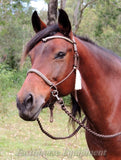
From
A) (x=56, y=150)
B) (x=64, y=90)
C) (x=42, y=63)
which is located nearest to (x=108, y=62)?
(x=64, y=90)

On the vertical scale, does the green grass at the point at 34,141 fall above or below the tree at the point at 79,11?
below

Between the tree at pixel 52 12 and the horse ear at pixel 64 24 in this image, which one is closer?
the horse ear at pixel 64 24

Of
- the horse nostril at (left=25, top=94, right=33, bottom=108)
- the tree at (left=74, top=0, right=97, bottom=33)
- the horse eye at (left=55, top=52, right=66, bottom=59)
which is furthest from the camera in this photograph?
the tree at (left=74, top=0, right=97, bottom=33)

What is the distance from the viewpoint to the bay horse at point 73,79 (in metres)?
2.39

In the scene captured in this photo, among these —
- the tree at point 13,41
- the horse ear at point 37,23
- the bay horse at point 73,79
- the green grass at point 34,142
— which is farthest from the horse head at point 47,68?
the tree at point 13,41

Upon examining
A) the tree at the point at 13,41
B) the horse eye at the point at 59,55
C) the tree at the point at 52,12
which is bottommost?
the tree at the point at 13,41

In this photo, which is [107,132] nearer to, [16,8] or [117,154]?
[117,154]

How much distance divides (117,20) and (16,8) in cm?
1338

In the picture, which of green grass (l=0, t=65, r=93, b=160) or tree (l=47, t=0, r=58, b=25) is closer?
green grass (l=0, t=65, r=93, b=160)

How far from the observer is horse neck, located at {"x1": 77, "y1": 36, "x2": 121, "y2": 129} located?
109 inches

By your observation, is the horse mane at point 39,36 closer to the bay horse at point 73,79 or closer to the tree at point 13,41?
the bay horse at point 73,79

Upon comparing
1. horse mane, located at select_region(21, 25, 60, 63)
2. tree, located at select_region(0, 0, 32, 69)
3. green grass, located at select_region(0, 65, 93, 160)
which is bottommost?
tree, located at select_region(0, 0, 32, 69)

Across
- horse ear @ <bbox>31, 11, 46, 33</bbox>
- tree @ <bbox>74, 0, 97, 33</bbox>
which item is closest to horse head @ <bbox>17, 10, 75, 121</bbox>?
horse ear @ <bbox>31, 11, 46, 33</bbox>

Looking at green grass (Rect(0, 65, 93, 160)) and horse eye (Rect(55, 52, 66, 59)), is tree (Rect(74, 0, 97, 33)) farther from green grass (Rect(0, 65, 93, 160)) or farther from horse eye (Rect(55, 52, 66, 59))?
horse eye (Rect(55, 52, 66, 59))
